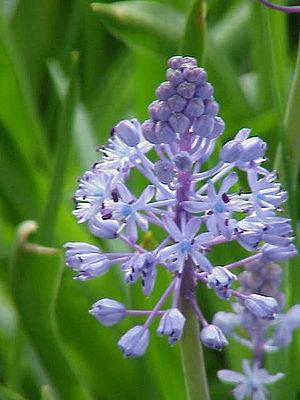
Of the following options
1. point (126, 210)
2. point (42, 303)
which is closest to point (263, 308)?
point (126, 210)

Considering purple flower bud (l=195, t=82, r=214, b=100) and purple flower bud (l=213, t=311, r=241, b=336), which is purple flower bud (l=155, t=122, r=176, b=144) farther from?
purple flower bud (l=213, t=311, r=241, b=336)

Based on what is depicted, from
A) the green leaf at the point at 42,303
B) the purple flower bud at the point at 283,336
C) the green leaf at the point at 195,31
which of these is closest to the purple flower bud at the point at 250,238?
the purple flower bud at the point at 283,336

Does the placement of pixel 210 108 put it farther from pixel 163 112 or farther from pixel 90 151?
pixel 90 151

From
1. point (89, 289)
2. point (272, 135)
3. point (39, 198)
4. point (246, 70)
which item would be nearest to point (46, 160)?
point (39, 198)

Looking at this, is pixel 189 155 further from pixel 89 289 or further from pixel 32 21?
pixel 32 21

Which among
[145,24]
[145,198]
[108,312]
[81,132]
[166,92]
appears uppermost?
[145,24]

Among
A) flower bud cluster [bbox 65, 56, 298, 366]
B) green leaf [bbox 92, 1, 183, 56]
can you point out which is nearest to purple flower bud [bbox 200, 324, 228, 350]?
flower bud cluster [bbox 65, 56, 298, 366]
